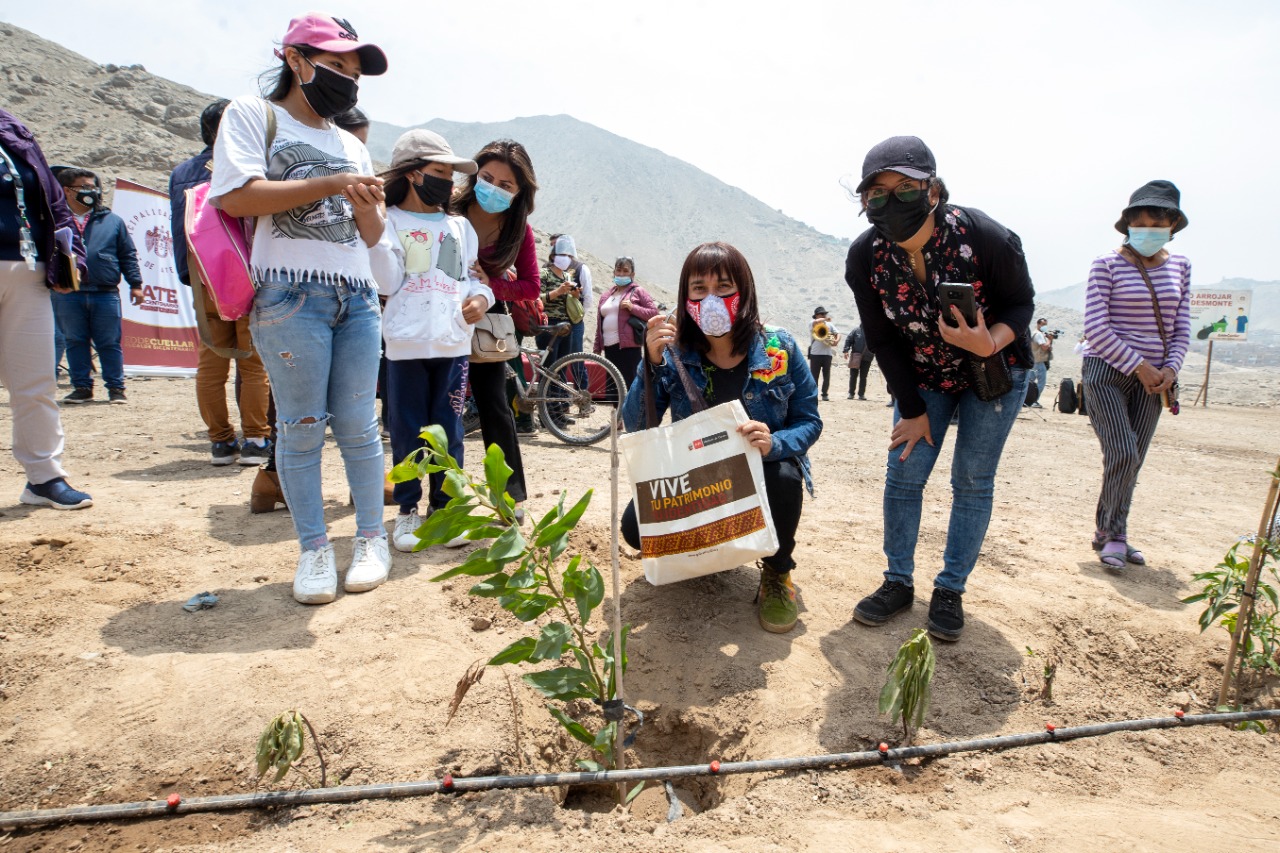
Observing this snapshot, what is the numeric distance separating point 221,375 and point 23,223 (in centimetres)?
127

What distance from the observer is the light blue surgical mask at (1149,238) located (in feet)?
11.3

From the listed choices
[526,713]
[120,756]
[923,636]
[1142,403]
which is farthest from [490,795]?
[1142,403]

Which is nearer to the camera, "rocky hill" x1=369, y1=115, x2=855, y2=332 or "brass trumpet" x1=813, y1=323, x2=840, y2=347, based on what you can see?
"brass trumpet" x1=813, y1=323, x2=840, y2=347

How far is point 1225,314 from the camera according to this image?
1856 cm

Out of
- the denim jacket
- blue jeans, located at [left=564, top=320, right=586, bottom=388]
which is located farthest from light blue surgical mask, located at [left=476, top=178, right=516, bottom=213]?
blue jeans, located at [left=564, top=320, right=586, bottom=388]

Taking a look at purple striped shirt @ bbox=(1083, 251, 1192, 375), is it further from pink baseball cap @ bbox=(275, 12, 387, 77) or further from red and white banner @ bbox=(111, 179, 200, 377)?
red and white banner @ bbox=(111, 179, 200, 377)

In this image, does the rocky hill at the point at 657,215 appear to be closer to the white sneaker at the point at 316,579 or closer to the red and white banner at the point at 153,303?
the red and white banner at the point at 153,303

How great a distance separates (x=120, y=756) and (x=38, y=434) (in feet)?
7.50

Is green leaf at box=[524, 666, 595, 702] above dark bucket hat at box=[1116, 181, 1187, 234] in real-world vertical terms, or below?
below

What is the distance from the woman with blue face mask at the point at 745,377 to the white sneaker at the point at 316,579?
3.69ft

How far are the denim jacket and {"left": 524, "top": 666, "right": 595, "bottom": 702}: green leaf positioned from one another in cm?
112

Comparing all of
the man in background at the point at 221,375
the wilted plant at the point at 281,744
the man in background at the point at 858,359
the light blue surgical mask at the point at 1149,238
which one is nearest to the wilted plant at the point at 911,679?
the wilted plant at the point at 281,744

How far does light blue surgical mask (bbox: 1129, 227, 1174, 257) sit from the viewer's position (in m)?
3.43

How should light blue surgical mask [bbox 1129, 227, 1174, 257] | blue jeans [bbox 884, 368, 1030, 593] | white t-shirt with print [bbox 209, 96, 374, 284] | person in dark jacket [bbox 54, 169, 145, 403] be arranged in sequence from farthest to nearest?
person in dark jacket [bbox 54, 169, 145, 403] < light blue surgical mask [bbox 1129, 227, 1174, 257] < blue jeans [bbox 884, 368, 1030, 593] < white t-shirt with print [bbox 209, 96, 374, 284]
